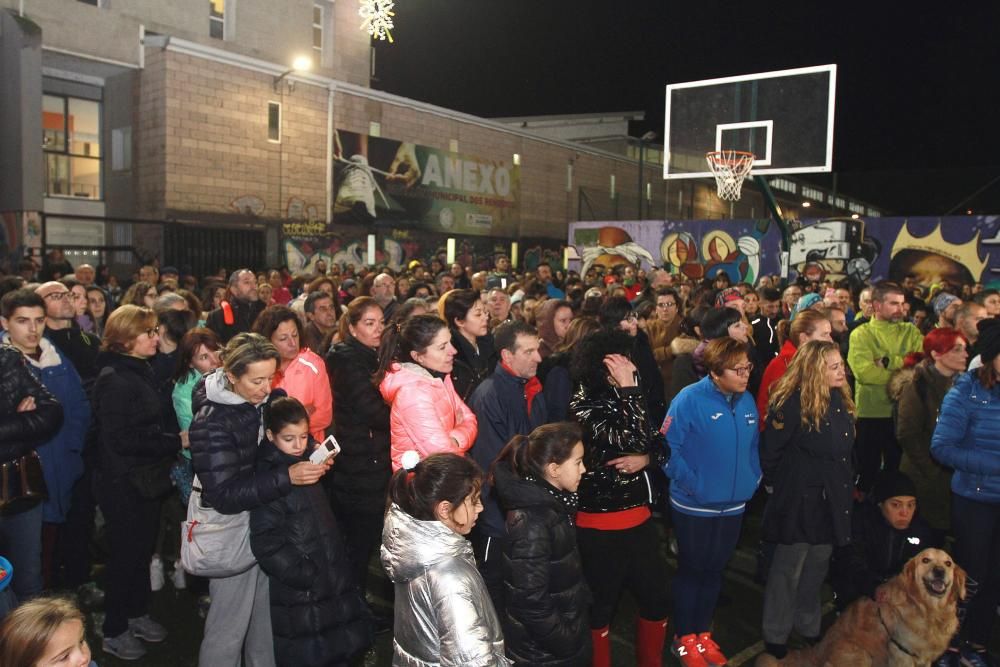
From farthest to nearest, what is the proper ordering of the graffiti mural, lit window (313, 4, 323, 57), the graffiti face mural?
lit window (313, 4, 323, 57) < the graffiti mural < the graffiti face mural

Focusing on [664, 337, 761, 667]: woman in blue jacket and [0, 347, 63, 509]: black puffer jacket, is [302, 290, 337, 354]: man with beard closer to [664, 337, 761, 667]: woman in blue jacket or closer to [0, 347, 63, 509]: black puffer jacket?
[0, 347, 63, 509]: black puffer jacket

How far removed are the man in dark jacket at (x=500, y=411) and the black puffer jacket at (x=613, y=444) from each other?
0.33m

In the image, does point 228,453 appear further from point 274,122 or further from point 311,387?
point 274,122

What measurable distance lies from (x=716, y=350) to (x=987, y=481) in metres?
1.67

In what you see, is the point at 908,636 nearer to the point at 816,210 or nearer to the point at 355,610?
the point at 355,610

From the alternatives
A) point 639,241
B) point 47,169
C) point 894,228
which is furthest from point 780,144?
point 47,169

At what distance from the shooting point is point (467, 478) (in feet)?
8.85

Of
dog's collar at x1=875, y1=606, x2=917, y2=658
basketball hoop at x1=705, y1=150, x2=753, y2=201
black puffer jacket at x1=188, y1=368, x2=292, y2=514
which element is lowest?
dog's collar at x1=875, y1=606, x2=917, y2=658

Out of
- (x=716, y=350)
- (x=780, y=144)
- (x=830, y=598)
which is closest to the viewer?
(x=716, y=350)

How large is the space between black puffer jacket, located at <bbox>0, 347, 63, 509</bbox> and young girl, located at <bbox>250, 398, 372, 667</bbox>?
3.82 feet

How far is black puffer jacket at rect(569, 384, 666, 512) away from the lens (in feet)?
12.0

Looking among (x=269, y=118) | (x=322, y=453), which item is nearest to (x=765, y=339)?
(x=322, y=453)

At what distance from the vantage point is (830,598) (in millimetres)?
5164

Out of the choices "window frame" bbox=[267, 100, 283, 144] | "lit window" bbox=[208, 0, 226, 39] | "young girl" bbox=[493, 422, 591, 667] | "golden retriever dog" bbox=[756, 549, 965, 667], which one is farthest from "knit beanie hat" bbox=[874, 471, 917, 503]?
"lit window" bbox=[208, 0, 226, 39]
